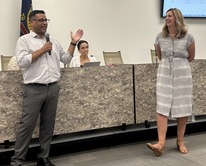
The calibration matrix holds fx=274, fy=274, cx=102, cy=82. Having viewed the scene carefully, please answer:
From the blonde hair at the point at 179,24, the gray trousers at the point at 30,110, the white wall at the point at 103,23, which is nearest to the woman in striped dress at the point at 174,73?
the blonde hair at the point at 179,24

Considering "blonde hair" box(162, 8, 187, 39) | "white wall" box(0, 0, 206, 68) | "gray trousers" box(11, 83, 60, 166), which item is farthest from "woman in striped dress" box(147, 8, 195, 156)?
"white wall" box(0, 0, 206, 68)

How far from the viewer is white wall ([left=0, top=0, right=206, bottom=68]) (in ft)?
16.3

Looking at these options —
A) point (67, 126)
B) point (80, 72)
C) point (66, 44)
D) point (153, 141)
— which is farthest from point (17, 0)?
point (153, 141)

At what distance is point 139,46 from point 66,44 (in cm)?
169

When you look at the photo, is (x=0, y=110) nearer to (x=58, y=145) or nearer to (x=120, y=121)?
(x=58, y=145)

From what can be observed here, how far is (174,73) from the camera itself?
289cm

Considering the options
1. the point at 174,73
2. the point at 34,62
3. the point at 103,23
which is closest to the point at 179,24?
the point at 174,73

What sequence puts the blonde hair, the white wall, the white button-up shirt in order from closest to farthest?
the white button-up shirt, the blonde hair, the white wall

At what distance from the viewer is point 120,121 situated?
319 cm

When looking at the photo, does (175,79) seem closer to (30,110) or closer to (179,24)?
(179,24)

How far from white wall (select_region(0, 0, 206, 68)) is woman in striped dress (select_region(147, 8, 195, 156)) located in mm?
2857

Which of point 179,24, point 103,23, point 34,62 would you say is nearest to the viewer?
point 34,62

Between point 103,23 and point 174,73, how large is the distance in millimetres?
3121

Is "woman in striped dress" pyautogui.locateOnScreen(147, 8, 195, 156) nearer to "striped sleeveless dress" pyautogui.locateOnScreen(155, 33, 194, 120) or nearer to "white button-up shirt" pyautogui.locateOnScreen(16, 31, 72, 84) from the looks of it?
"striped sleeveless dress" pyautogui.locateOnScreen(155, 33, 194, 120)
